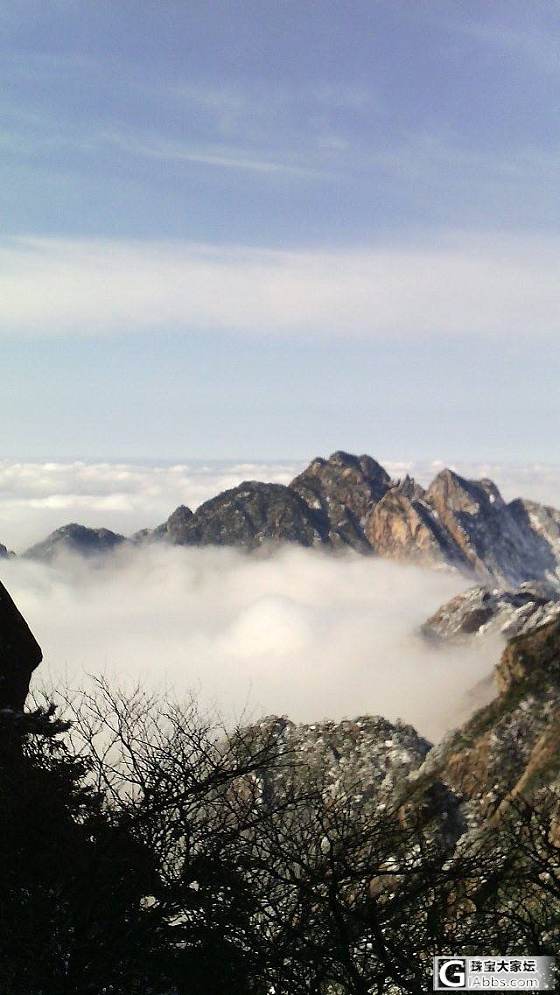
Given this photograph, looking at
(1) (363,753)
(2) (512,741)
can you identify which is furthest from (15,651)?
(1) (363,753)

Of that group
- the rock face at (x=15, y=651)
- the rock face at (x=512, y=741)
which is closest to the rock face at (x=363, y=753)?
the rock face at (x=512, y=741)

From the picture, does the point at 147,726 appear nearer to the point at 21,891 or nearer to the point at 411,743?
the point at 21,891

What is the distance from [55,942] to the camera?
46.4 ft

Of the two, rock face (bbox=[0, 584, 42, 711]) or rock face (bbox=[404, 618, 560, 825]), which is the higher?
rock face (bbox=[0, 584, 42, 711])

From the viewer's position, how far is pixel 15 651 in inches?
1246

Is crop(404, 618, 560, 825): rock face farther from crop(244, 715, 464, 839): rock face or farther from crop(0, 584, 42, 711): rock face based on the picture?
crop(0, 584, 42, 711): rock face

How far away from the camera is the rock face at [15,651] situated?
30328 millimetres

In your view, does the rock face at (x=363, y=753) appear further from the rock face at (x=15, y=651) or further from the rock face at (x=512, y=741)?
the rock face at (x=15, y=651)

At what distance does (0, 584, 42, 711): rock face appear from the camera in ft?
99.5

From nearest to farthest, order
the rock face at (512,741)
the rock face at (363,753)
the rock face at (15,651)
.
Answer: the rock face at (15,651) < the rock face at (512,741) < the rock face at (363,753)

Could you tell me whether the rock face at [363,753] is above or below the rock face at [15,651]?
below

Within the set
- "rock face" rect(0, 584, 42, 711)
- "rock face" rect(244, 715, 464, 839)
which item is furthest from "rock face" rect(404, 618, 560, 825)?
"rock face" rect(0, 584, 42, 711)

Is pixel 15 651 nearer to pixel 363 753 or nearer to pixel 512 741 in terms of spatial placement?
pixel 512 741

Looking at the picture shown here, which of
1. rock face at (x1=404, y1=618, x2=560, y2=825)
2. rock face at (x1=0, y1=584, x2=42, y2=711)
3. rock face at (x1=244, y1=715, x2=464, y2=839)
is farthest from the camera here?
rock face at (x1=244, y1=715, x2=464, y2=839)
